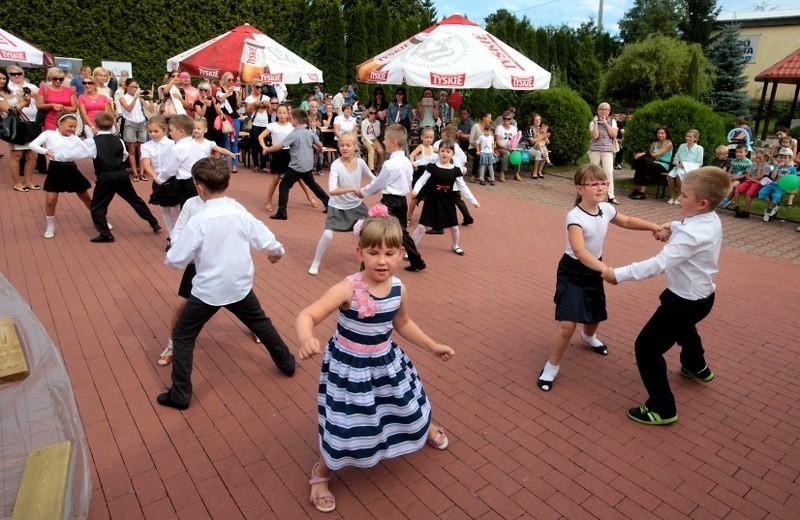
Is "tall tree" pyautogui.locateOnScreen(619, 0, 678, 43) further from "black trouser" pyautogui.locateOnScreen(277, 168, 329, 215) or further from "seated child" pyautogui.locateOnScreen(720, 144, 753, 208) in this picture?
"black trouser" pyautogui.locateOnScreen(277, 168, 329, 215)

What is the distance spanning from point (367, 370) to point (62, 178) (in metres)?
6.54

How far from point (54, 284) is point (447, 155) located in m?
4.82

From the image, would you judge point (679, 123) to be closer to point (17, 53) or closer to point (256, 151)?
point (256, 151)

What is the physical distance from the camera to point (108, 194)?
7551 mm

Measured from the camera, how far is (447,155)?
7156 millimetres

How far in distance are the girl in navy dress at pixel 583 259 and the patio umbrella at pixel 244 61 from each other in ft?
32.1

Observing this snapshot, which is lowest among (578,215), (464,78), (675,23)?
(578,215)

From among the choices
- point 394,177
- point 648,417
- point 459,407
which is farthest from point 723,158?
point 459,407

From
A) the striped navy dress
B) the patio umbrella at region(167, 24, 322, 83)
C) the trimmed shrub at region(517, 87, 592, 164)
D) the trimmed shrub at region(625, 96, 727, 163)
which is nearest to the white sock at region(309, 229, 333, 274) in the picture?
the striped navy dress

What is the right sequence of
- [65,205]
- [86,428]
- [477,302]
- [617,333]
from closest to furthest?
[86,428]
[617,333]
[477,302]
[65,205]

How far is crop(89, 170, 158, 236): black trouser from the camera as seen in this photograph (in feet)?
24.2

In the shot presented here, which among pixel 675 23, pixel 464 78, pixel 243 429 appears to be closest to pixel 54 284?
pixel 243 429

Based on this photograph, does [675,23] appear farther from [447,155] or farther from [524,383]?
[524,383]

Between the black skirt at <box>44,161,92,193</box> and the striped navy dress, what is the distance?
6.27 meters
